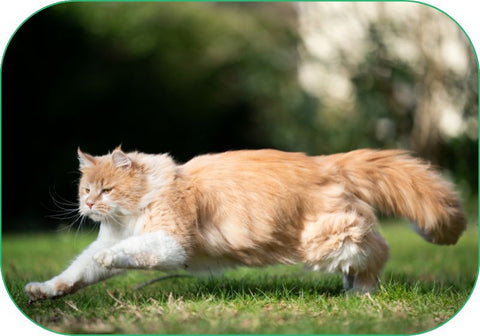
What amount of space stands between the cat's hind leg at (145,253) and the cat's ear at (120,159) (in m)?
0.53

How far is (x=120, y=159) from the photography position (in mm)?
3818

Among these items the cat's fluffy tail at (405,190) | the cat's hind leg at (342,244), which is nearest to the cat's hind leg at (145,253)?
the cat's hind leg at (342,244)

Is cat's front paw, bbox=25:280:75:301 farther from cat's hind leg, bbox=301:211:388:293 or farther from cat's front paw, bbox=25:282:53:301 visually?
cat's hind leg, bbox=301:211:388:293

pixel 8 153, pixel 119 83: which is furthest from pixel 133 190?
pixel 119 83

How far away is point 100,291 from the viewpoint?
432 cm

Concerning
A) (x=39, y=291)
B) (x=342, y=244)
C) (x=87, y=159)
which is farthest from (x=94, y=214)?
(x=342, y=244)

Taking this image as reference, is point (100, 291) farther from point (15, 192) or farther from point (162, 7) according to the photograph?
point (162, 7)

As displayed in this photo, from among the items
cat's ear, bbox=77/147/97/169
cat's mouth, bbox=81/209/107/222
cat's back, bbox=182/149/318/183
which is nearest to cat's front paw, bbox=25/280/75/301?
cat's mouth, bbox=81/209/107/222

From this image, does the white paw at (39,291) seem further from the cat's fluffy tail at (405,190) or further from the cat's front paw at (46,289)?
the cat's fluffy tail at (405,190)

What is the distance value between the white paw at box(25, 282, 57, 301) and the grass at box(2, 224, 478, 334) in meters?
0.07

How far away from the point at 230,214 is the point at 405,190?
1291 mm

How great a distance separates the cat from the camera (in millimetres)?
3750

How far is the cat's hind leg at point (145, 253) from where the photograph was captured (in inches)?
135

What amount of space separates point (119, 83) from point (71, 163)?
2.74 m
